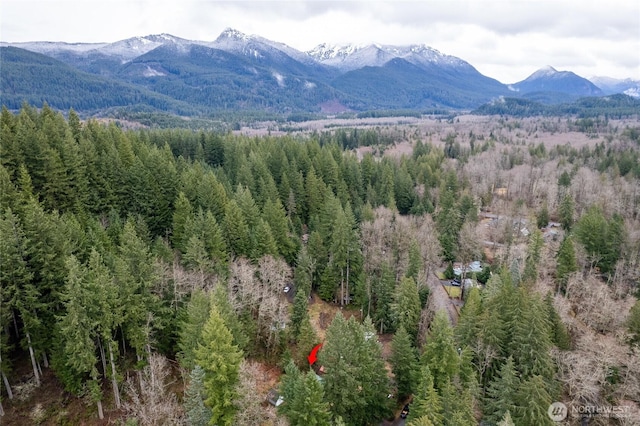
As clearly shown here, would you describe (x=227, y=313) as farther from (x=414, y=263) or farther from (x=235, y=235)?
(x=414, y=263)

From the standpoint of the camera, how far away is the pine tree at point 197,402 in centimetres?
2833

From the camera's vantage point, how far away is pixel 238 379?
30359 mm

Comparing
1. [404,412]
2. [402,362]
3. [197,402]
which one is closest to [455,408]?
[402,362]

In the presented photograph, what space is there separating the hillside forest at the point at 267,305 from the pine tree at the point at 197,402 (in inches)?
6.2

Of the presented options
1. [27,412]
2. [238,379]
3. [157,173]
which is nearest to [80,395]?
[27,412]

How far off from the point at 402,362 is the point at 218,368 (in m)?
18.1

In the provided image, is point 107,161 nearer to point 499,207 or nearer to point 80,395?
point 80,395

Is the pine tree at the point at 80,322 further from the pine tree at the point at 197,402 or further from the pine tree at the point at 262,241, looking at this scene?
the pine tree at the point at 262,241

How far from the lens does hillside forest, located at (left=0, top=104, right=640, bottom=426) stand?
103 feet

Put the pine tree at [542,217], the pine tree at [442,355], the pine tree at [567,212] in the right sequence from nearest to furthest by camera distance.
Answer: the pine tree at [442,355], the pine tree at [567,212], the pine tree at [542,217]

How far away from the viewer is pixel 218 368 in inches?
1163

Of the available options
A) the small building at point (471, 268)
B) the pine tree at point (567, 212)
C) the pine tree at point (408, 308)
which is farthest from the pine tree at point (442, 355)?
the pine tree at point (567, 212)

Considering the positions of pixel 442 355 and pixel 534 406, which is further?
pixel 442 355

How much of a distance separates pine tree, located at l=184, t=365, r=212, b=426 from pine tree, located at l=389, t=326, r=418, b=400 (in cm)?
1813
